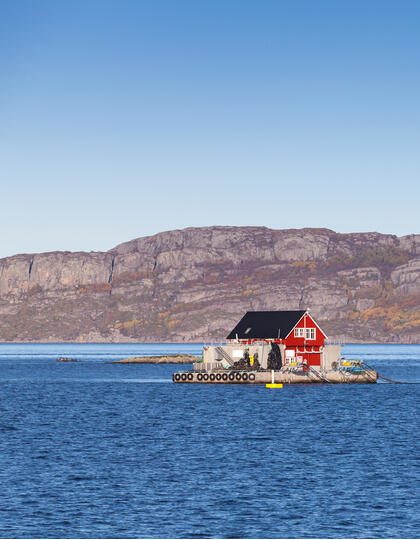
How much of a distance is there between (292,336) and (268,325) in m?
4.78

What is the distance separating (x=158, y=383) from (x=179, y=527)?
392 feet

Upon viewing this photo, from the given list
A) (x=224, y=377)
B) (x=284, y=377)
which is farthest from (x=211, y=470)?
(x=224, y=377)

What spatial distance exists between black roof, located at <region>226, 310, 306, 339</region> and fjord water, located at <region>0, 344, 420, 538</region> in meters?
27.4

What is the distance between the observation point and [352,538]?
1458 inches

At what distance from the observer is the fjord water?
39688 millimetres

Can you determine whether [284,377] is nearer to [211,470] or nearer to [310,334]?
[310,334]

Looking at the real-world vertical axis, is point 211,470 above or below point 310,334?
below

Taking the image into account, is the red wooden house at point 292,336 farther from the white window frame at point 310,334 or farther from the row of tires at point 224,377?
the row of tires at point 224,377

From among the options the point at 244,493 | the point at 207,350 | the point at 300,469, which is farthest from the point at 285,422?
the point at 207,350

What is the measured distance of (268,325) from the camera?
436 ft

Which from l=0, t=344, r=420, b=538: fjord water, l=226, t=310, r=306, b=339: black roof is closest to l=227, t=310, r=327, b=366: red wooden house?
l=226, t=310, r=306, b=339: black roof

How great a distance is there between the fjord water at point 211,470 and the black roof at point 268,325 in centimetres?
2740

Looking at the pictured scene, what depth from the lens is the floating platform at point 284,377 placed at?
128 m

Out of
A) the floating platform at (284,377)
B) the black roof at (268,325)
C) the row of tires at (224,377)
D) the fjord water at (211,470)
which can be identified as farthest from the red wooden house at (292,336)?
the fjord water at (211,470)
